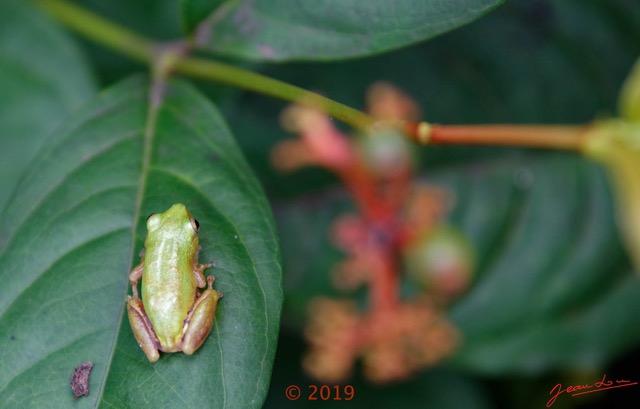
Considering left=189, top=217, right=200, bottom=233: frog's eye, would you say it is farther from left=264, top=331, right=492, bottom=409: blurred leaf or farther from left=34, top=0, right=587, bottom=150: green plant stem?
left=264, top=331, right=492, bottom=409: blurred leaf

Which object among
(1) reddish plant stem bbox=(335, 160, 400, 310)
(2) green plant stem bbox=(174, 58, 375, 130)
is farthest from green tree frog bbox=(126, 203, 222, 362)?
(1) reddish plant stem bbox=(335, 160, 400, 310)

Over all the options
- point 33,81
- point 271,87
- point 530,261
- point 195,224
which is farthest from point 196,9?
point 530,261

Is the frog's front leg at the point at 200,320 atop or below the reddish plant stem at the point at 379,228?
atop

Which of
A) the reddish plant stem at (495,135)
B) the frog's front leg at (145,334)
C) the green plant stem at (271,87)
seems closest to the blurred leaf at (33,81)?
the green plant stem at (271,87)

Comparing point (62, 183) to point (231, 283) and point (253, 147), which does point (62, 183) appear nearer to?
point (231, 283)

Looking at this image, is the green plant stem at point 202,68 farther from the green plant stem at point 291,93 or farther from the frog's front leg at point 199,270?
the frog's front leg at point 199,270

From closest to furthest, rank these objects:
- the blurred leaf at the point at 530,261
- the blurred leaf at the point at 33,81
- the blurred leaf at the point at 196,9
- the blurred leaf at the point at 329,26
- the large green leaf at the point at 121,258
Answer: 1. the large green leaf at the point at 121,258
2. the blurred leaf at the point at 329,26
3. the blurred leaf at the point at 196,9
4. the blurred leaf at the point at 33,81
5. the blurred leaf at the point at 530,261
